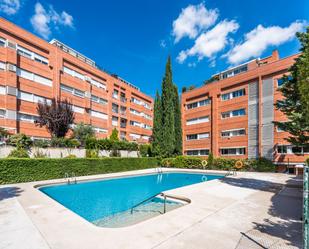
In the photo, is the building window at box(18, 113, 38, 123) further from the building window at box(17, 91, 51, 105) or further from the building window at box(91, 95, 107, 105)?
the building window at box(91, 95, 107, 105)

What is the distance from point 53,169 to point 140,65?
2284 cm

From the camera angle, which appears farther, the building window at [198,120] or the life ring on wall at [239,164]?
the building window at [198,120]

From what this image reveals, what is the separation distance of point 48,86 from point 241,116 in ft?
85.3

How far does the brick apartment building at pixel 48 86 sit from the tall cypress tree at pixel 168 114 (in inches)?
412

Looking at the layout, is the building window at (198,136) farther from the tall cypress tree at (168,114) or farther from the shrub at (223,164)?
the shrub at (223,164)

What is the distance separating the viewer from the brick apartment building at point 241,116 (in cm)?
2289

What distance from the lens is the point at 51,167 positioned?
15148 mm

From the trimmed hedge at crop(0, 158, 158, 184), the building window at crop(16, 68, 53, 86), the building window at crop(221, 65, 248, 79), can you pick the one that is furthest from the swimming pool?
the building window at crop(221, 65, 248, 79)

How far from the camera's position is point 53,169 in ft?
50.0

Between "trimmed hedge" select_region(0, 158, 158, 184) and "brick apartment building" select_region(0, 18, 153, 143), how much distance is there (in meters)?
8.73

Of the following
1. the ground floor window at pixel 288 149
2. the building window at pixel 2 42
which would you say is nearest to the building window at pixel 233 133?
the ground floor window at pixel 288 149

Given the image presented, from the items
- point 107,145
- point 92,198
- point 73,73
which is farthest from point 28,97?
point 92,198

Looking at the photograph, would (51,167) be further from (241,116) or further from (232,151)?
(241,116)

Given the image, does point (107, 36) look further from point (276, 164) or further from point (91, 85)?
point (276, 164)
